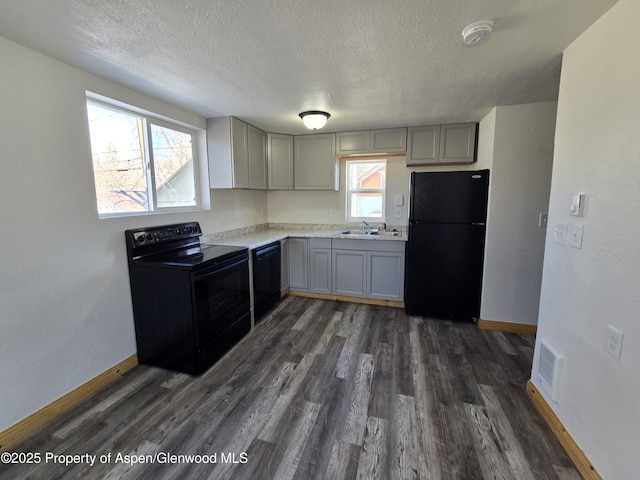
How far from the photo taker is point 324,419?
1.73m

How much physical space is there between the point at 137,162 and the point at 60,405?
183 cm

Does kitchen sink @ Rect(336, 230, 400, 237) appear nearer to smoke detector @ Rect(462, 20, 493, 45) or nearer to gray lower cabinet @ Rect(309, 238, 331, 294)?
gray lower cabinet @ Rect(309, 238, 331, 294)

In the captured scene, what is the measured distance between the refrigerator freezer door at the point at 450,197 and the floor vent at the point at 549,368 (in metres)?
Answer: 1.42

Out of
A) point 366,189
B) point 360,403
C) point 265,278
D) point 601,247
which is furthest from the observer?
point 366,189

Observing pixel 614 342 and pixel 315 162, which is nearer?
pixel 614 342

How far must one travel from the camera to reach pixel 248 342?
2654mm

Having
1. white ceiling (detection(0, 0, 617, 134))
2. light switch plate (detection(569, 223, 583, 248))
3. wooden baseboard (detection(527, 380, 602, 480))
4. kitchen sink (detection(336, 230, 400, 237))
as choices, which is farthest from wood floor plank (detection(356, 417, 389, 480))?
kitchen sink (detection(336, 230, 400, 237))

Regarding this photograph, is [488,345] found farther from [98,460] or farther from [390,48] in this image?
[98,460]

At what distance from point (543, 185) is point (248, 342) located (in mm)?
3143

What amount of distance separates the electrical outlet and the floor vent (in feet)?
1.38

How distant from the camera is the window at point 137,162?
2.13m

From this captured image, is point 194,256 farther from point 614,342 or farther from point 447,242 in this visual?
point 614,342

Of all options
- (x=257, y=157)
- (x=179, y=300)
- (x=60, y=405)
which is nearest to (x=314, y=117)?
(x=257, y=157)

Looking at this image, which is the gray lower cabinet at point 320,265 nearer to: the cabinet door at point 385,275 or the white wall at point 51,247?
the cabinet door at point 385,275
